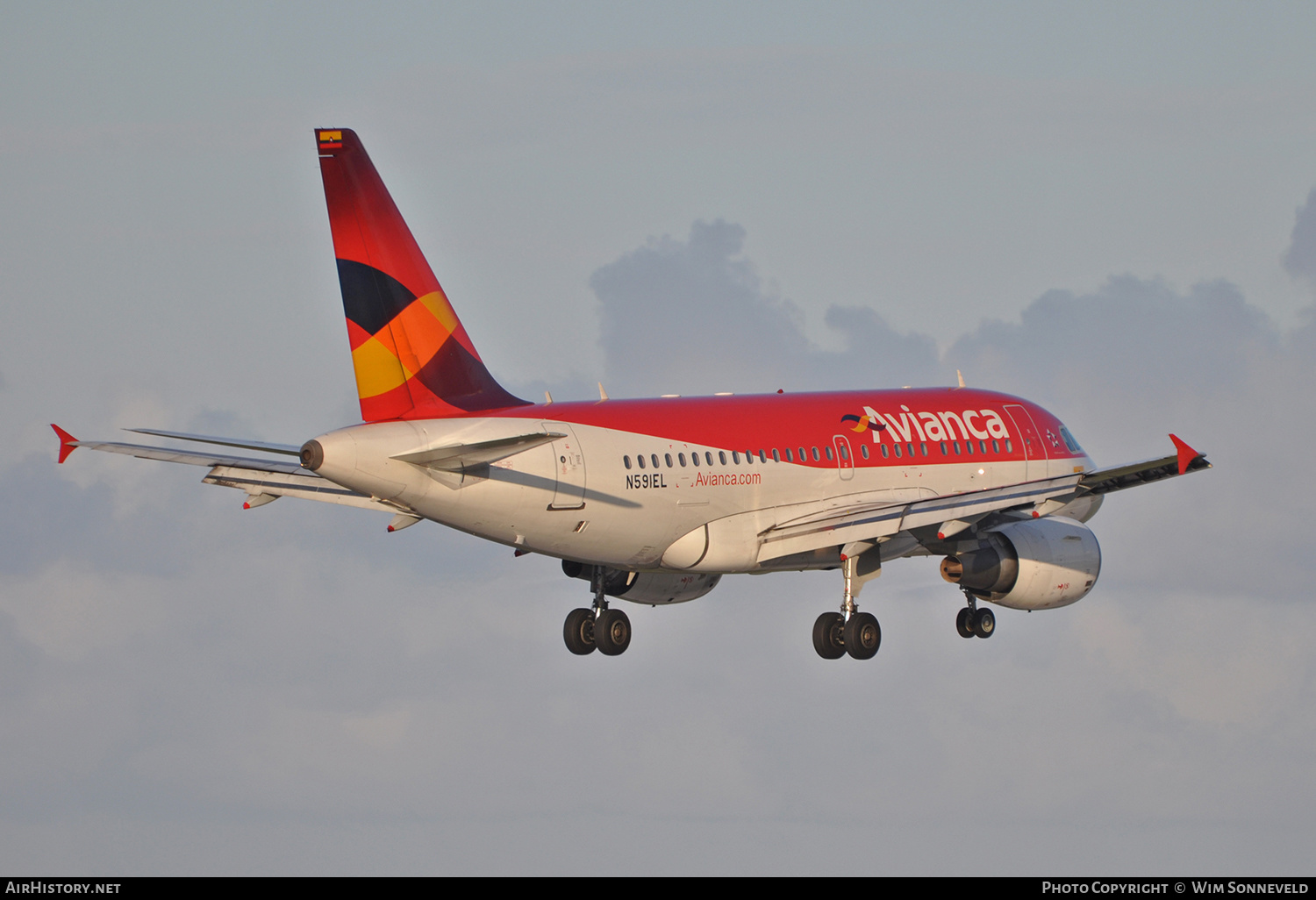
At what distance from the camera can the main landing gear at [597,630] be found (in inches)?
1836

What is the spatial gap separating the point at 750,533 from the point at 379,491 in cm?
1047

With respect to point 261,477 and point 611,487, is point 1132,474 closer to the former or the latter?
point 611,487

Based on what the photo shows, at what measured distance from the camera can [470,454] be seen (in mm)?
37125

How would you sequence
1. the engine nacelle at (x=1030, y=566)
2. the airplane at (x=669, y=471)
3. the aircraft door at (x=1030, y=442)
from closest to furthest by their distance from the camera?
1. the airplane at (x=669, y=471)
2. the engine nacelle at (x=1030, y=566)
3. the aircraft door at (x=1030, y=442)

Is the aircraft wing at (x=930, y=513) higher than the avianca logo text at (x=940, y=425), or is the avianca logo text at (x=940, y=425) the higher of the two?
the avianca logo text at (x=940, y=425)

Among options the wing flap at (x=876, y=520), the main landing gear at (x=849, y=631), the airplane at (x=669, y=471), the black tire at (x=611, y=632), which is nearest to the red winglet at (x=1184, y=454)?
the airplane at (x=669, y=471)

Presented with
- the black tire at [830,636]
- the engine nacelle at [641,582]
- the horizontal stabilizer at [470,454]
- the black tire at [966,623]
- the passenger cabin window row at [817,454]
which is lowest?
the horizontal stabilizer at [470,454]

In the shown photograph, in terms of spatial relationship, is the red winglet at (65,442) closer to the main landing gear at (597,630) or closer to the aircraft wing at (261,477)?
the aircraft wing at (261,477)

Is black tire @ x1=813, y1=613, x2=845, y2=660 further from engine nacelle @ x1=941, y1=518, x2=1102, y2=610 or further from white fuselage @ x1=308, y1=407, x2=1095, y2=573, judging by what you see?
engine nacelle @ x1=941, y1=518, x2=1102, y2=610

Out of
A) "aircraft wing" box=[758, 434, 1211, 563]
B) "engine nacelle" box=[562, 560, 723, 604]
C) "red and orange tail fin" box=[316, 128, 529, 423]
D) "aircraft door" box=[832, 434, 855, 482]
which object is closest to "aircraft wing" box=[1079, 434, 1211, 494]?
"aircraft wing" box=[758, 434, 1211, 563]

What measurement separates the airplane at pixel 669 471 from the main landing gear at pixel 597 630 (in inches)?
1.8

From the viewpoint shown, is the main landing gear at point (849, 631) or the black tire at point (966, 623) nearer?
the main landing gear at point (849, 631)

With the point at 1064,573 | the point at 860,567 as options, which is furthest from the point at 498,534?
the point at 1064,573

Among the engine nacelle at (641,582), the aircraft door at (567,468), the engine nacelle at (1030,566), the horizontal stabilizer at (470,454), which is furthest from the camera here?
the engine nacelle at (641,582)
